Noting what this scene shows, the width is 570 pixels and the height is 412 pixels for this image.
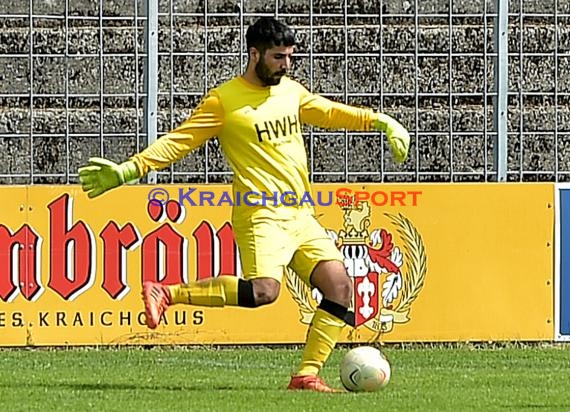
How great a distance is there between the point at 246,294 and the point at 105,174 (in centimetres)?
103

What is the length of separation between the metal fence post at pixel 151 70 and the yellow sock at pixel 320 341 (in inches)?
145

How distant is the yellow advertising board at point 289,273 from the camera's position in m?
12.7

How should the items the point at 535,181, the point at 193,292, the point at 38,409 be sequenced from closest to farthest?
the point at 38,409, the point at 193,292, the point at 535,181

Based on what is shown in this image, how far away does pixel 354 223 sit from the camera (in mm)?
13008

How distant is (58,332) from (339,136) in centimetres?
291

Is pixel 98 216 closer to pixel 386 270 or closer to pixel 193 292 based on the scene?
pixel 386 270

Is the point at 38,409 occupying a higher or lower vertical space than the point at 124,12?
lower

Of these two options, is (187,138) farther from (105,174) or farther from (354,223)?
(354,223)

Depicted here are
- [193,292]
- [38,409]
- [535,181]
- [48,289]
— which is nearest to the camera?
[38,409]

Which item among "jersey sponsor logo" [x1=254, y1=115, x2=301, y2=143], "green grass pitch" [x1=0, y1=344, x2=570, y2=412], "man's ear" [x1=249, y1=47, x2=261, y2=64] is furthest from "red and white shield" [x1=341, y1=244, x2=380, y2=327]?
"man's ear" [x1=249, y1=47, x2=261, y2=64]

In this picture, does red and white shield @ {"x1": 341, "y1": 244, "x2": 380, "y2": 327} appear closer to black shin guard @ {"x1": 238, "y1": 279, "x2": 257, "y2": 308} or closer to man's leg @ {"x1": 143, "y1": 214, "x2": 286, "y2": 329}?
man's leg @ {"x1": 143, "y1": 214, "x2": 286, "y2": 329}

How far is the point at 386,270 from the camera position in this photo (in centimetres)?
1303

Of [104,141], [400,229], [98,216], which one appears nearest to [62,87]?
[104,141]

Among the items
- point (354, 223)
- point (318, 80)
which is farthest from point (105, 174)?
point (318, 80)
